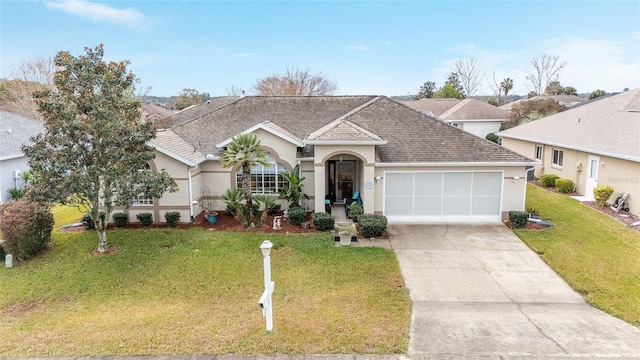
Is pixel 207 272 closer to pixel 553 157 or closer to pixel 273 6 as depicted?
pixel 273 6

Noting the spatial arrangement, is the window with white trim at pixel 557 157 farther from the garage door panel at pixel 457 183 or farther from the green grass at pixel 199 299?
the green grass at pixel 199 299

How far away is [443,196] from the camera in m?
17.3

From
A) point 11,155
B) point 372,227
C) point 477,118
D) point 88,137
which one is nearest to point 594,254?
point 372,227

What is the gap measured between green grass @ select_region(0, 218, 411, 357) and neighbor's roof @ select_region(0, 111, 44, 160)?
1092 cm

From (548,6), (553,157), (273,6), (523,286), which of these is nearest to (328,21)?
→ (273,6)

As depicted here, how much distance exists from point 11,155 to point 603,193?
31818mm

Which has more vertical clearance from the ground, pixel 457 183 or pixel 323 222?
pixel 457 183

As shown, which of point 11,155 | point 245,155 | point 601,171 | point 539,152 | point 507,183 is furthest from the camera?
point 539,152

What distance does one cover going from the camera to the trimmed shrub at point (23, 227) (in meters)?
13.0

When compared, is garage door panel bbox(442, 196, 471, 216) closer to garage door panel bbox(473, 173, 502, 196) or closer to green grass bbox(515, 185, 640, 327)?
garage door panel bbox(473, 173, 502, 196)

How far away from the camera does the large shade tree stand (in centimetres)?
1235

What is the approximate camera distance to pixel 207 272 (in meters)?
12.0

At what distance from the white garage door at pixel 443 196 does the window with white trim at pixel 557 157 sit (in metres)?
10.5

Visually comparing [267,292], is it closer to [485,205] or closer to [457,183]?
[457,183]
